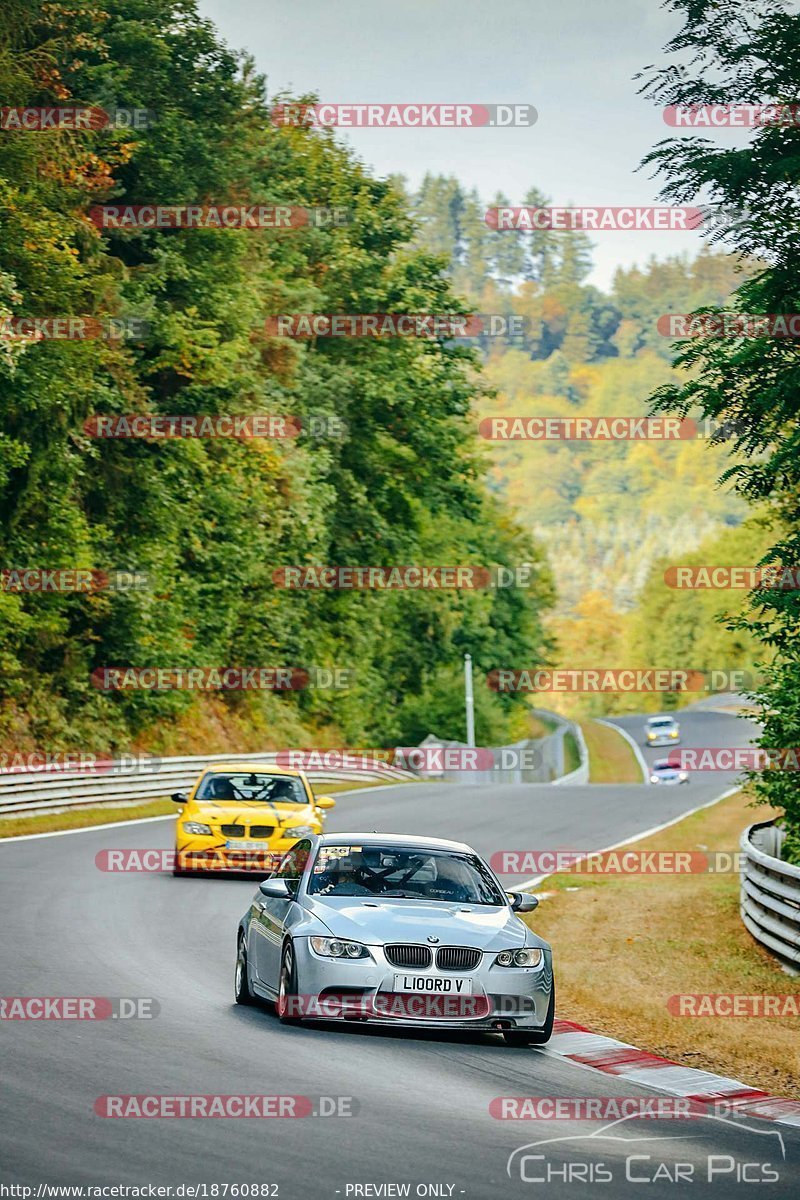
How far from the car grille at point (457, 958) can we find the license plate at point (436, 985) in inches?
2.8

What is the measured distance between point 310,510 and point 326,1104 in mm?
44165

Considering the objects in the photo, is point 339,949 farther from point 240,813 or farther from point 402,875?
point 240,813

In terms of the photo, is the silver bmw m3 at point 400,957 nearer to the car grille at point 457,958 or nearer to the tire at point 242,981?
the car grille at point 457,958

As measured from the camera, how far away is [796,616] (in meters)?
19.0

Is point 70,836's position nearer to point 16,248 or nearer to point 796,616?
point 16,248

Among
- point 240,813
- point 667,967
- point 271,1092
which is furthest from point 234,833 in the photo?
point 271,1092

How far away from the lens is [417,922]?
11688 mm

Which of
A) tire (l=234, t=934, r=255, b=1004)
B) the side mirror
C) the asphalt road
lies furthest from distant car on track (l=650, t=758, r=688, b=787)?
the side mirror

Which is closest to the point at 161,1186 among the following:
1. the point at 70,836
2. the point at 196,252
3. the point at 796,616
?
the point at 796,616

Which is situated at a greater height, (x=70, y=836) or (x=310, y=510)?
(x=310, y=510)

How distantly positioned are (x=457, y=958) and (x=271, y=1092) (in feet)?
7.95

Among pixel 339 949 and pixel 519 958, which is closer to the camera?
pixel 339 949

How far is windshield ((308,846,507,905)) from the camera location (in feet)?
40.7

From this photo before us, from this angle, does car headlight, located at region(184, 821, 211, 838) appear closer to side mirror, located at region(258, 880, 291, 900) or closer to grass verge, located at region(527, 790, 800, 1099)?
grass verge, located at region(527, 790, 800, 1099)
